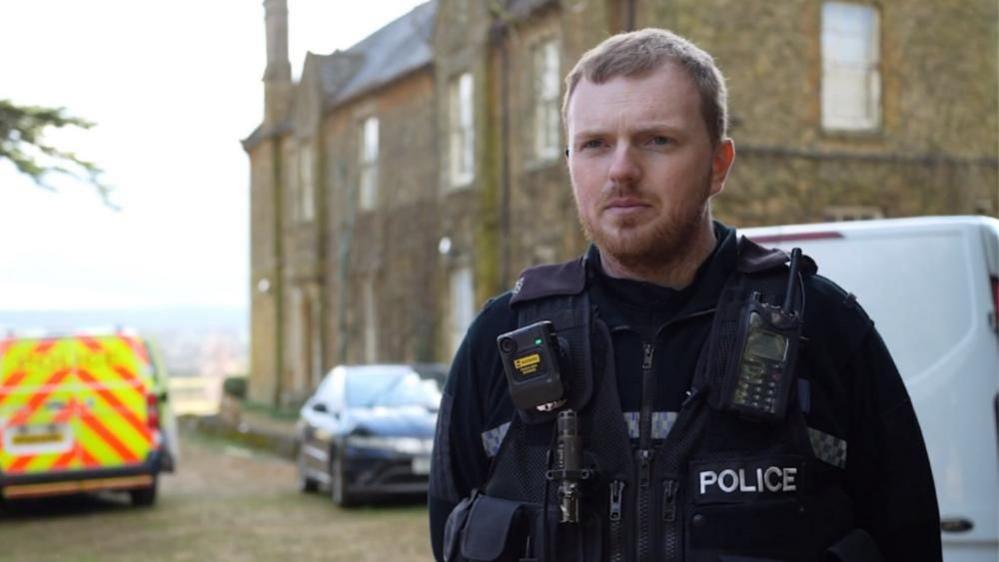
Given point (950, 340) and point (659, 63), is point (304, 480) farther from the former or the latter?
point (659, 63)

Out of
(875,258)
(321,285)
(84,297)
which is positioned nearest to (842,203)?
(875,258)

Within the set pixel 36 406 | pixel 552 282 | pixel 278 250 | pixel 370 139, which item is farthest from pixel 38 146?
pixel 278 250

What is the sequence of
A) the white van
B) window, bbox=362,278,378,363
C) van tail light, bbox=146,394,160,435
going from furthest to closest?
1. window, bbox=362,278,378,363
2. van tail light, bbox=146,394,160,435
3. the white van

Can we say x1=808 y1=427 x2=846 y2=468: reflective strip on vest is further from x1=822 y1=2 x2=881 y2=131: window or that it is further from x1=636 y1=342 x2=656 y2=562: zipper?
x1=822 y1=2 x2=881 y2=131: window

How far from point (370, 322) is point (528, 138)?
9290 mm

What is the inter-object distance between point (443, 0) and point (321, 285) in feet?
32.5

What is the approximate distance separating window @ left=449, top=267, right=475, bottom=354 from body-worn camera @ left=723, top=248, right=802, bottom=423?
21459 millimetres

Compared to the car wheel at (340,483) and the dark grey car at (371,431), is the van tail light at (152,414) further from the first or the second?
the car wheel at (340,483)

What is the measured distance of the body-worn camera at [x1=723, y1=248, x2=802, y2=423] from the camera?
8.64 ft

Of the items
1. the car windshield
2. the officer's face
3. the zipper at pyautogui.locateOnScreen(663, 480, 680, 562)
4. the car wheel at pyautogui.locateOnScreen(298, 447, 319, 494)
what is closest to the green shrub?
the car wheel at pyautogui.locateOnScreen(298, 447, 319, 494)

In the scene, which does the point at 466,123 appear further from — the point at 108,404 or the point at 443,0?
the point at 108,404

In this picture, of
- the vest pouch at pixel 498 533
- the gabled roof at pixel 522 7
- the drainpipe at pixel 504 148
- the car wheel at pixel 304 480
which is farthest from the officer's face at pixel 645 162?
the drainpipe at pixel 504 148

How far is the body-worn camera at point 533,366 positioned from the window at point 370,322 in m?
26.3

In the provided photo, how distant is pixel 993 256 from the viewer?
19.4 feet
